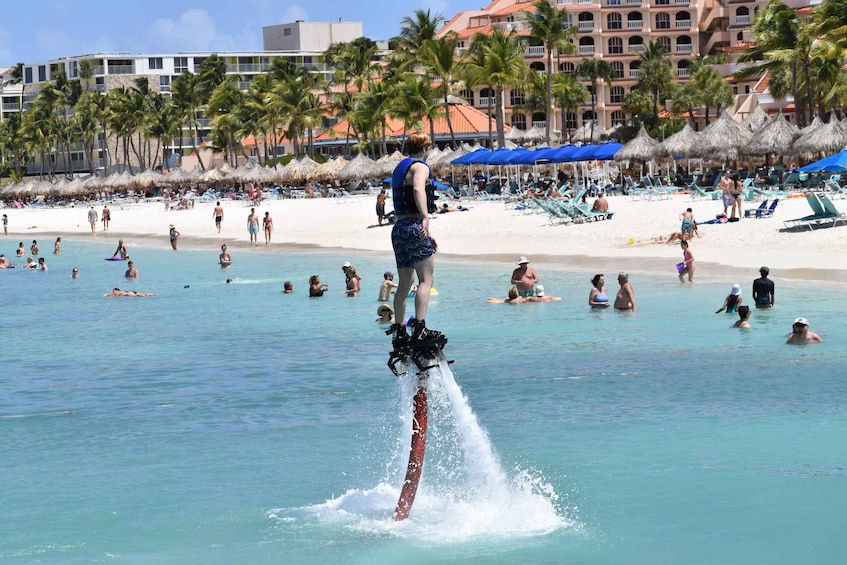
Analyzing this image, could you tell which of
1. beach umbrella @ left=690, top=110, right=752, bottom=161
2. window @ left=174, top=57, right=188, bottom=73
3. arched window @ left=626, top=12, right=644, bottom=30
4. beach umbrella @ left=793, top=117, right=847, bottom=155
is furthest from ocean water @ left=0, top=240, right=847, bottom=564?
window @ left=174, top=57, right=188, bottom=73

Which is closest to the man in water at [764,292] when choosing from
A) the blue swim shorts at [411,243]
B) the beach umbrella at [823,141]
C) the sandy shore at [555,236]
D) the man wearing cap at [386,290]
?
the sandy shore at [555,236]

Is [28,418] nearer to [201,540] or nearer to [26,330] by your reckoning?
[201,540]

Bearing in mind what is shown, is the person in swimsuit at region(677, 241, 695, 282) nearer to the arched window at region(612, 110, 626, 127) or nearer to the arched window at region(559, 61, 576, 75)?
the arched window at region(612, 110, 626, 127)

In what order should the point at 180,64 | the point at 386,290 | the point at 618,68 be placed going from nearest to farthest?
the point at 386,290 → the point at 618,68 → the point at 180,64

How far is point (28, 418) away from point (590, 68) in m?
76.9

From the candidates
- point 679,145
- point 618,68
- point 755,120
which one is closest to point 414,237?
point 679,145

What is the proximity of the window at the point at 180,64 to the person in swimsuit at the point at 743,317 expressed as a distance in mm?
108013

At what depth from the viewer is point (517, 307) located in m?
23.2

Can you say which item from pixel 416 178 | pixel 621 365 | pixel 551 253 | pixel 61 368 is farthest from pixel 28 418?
pixel 551 253

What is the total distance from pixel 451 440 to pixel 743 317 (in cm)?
735

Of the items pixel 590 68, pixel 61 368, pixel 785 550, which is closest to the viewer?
pixel 785 550

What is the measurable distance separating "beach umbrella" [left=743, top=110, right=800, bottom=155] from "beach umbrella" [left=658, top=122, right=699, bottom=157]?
2.41m

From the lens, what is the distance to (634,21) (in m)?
101

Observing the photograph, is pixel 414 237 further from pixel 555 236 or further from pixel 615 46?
pixel 615 46
